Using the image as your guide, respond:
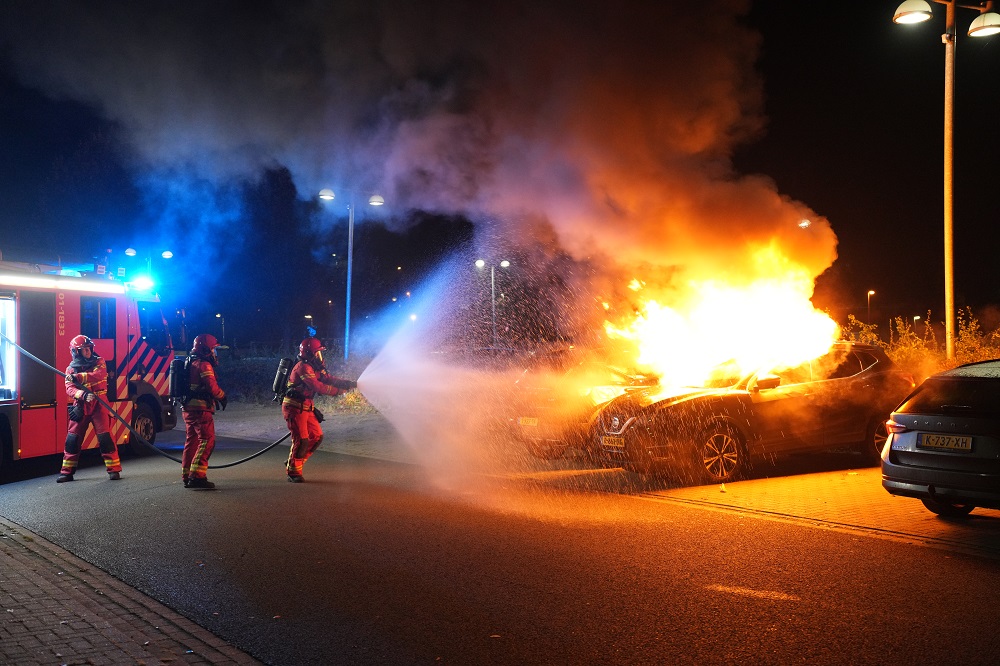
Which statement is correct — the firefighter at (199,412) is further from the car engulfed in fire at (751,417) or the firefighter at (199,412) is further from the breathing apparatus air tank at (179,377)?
the car engulfed in fire at (751,417)

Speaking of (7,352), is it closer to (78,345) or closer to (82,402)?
(78,345)

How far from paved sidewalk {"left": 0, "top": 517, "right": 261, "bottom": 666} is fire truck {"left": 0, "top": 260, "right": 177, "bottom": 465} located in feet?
16.4

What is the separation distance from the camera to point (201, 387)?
9461 millimetres

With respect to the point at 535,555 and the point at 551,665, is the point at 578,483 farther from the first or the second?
the point at 551,665

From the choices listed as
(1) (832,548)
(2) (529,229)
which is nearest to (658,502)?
(1) (832,548)

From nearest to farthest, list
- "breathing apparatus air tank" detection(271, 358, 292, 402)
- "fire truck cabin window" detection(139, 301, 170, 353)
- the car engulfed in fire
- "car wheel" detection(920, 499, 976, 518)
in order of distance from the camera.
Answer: "car wheel" detection(920, 499, 976, 518) → the car engulfed in fire → "breathing apparatus air tank" detection(271, 358, 292, 402) → "fire truck cabin window" detection(139, 301, 170, 353)

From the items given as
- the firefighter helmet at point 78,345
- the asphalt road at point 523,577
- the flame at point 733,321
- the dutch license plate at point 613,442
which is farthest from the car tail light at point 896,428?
the firefighter helmet at point 78,345

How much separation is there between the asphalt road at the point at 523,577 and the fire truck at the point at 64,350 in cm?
189

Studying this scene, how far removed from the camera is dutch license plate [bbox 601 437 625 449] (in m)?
9.26

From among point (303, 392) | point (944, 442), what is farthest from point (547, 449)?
point (944, 442)

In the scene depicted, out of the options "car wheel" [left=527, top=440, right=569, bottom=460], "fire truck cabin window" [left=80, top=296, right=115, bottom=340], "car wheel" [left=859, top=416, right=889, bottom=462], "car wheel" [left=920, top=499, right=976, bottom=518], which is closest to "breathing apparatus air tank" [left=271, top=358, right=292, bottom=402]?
"car wheel" [left=527, top=440, right=569, bottom=460]

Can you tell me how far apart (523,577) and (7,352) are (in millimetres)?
8364

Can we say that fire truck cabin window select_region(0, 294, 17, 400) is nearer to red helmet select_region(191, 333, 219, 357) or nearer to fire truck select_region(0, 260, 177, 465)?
fire truck select_region(0, 260, 177, 465)

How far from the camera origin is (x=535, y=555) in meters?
6.18
